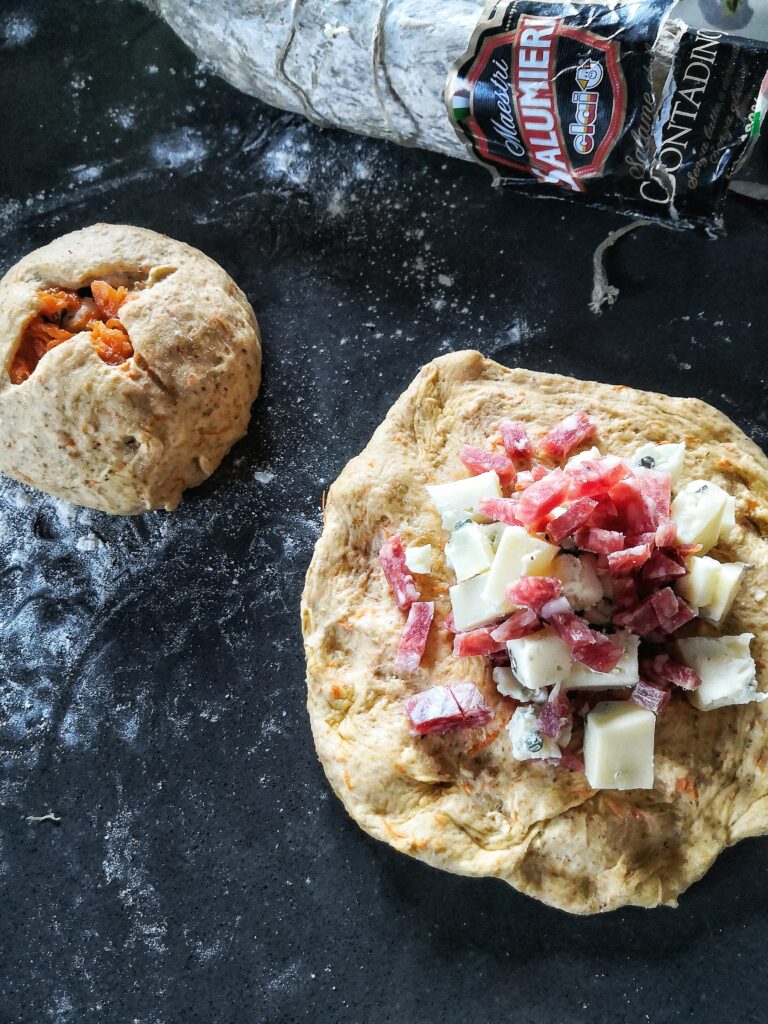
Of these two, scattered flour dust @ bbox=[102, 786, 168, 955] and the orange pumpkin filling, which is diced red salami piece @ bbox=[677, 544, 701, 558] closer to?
the orange pumpkin filling

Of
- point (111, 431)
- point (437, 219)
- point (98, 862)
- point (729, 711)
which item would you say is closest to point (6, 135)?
point (111, 431)

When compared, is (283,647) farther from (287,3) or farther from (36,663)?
(287,3)

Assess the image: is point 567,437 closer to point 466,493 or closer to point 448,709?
point 466,493

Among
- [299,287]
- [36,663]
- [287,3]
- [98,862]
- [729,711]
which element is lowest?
[98,862]

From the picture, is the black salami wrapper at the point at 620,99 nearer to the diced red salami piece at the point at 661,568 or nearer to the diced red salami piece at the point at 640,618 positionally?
the diced red salami piece at the point at 661,568

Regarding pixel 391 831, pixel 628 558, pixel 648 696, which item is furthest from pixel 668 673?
pixel 391 831

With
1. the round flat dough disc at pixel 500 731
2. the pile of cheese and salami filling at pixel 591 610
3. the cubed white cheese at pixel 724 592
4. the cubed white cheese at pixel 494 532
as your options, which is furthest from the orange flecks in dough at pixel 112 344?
the cubed white cheese at pixel 724 592

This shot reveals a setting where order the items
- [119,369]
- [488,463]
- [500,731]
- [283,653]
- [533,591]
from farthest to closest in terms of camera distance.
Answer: [283,653] < [119,369] < [488,463] < [500,731] < [533,591]
